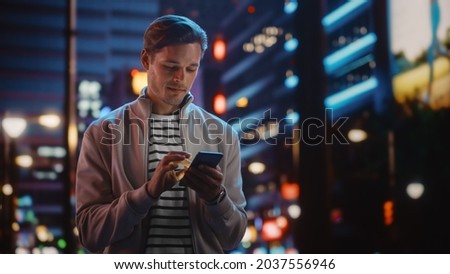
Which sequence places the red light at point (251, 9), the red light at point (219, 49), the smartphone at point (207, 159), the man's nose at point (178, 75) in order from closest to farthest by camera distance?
the smartphone at point (207, 159)
the man's nose at point (178, 75)
the red light at point (219, 49)
the red light at point (251, 9)

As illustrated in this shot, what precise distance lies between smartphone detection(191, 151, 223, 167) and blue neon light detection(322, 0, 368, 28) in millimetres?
1333

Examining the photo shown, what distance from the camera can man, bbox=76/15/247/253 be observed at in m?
3.15

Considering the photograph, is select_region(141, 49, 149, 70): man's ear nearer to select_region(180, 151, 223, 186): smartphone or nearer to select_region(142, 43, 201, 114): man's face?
select_region(142, 43, 201, 114): man's face

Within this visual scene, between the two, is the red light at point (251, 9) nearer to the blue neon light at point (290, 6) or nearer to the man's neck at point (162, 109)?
the blue neon light at point (290, 6)

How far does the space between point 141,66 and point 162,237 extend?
0.91 metres

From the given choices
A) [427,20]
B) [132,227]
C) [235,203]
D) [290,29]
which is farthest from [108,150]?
[427,20]

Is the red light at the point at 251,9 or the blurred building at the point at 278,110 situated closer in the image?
the blurred building at the point at 278,110

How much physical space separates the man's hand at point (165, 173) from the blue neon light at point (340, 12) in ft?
4.62

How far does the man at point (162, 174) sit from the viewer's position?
3.15 m

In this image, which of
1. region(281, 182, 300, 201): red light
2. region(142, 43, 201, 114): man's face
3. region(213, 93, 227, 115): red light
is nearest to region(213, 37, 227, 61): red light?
region(213, 93, 227, 115): red light

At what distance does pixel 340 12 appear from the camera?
3908 mm

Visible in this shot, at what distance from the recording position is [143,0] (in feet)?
12.5

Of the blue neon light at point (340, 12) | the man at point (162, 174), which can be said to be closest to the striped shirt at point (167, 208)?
the man at point (162, 174)
